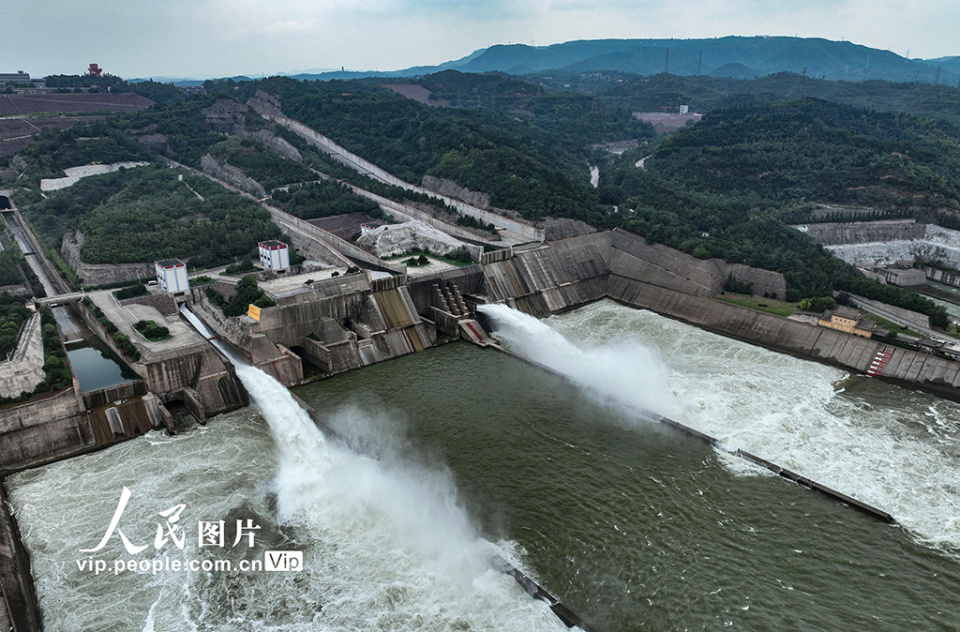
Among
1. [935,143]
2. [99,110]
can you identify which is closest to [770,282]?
[935,143]

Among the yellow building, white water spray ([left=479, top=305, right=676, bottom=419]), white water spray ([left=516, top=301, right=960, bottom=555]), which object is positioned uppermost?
the yellow building

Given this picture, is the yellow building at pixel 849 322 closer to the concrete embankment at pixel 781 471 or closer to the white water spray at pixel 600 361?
the white water spray at pixel 600 361

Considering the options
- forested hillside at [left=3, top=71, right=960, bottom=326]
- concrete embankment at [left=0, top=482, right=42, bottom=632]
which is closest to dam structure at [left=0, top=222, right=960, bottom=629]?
forested hillside at [left=3, top=71, right=960, bottom=326]

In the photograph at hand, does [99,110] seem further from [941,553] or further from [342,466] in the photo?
[941,553]

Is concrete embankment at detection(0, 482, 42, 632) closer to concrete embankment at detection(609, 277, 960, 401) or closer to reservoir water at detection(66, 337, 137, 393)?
reservoir water at detection(66, 337, 137, 393)

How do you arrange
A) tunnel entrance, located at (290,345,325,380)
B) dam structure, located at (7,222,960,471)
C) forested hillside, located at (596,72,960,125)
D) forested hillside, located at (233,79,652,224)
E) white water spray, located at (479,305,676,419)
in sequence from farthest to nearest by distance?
forested hillside, located at (596,72,960,125), forested hillside, located at (233,79,652,224), tunnel entrance, located at (290,345,325,380), white water spray, located at (479,305,676,419), dam structure, located at (7,222,960,471)

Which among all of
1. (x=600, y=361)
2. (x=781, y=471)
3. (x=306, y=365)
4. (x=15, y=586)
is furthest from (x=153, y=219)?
(x=781, y=471)
